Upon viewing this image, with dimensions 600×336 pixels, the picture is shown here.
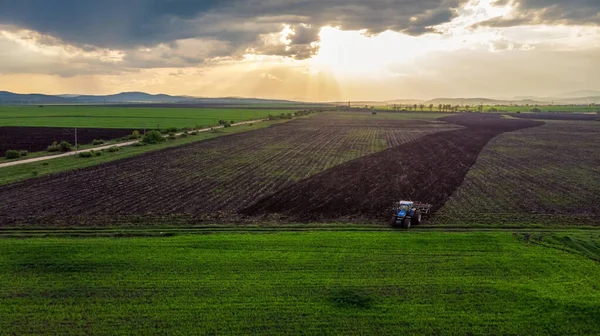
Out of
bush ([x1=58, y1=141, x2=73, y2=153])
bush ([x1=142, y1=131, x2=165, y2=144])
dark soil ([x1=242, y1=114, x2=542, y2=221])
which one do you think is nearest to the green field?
bush ([x1=142, y1=131, x2=165, y2=144])

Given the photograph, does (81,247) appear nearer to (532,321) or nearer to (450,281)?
(450,281)

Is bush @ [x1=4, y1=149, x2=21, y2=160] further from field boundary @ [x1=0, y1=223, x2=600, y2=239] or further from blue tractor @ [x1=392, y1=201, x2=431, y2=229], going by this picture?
blue tractor @ [x1=392, y1=201, x2=431, y2=229]

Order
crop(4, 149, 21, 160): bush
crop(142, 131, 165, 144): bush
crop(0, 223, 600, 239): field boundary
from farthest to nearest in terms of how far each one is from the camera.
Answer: crop(142, 131, 165, 144): bush
crop(4, 149, 21, 160): bush
crop(0, 223, 600, 239): field boundary

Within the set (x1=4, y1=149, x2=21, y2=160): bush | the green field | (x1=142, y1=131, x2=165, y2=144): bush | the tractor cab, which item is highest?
the green field

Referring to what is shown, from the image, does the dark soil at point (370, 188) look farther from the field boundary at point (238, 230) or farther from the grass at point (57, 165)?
the grass at point (57, 165)

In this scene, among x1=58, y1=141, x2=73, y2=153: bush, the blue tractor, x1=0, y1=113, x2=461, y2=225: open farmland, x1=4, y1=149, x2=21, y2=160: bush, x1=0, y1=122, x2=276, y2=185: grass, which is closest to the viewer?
the blue tractor

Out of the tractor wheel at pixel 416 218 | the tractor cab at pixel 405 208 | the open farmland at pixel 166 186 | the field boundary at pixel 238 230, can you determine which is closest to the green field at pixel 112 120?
the open farmland at pixel 166 186
